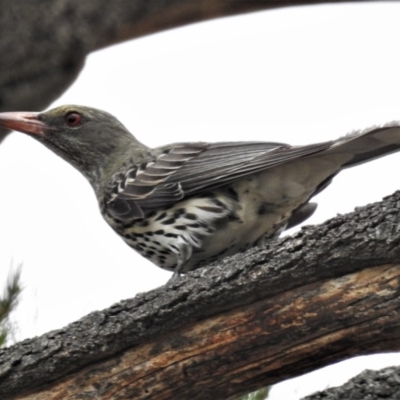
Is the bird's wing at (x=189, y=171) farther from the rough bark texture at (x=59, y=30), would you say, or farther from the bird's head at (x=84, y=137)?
the rough bark texture at (x=59, y=30)

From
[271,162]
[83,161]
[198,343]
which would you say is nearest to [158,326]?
[198,343]

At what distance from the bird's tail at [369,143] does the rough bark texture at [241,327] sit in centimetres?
86

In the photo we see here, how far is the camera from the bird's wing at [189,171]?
5.43 meters

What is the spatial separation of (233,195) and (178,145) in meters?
0.76

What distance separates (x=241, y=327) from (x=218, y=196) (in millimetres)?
1552

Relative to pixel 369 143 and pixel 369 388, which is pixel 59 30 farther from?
pixel 369 388

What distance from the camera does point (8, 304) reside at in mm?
5004

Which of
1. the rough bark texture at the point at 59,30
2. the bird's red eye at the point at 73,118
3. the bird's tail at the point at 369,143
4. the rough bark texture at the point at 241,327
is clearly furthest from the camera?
the rough bark texture at the point at 59,30

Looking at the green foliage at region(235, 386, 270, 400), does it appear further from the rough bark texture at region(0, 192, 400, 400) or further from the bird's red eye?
the bird's red eye

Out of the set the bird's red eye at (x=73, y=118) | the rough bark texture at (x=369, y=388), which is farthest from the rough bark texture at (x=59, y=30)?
the rough bark texture at (x=369, y=388)

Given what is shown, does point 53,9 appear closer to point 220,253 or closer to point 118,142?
point 118,142

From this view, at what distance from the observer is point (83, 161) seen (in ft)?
21.7

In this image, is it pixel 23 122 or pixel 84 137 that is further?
pixel 84 137

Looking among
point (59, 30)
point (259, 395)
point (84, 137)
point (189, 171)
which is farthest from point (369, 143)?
point (59, 30)
